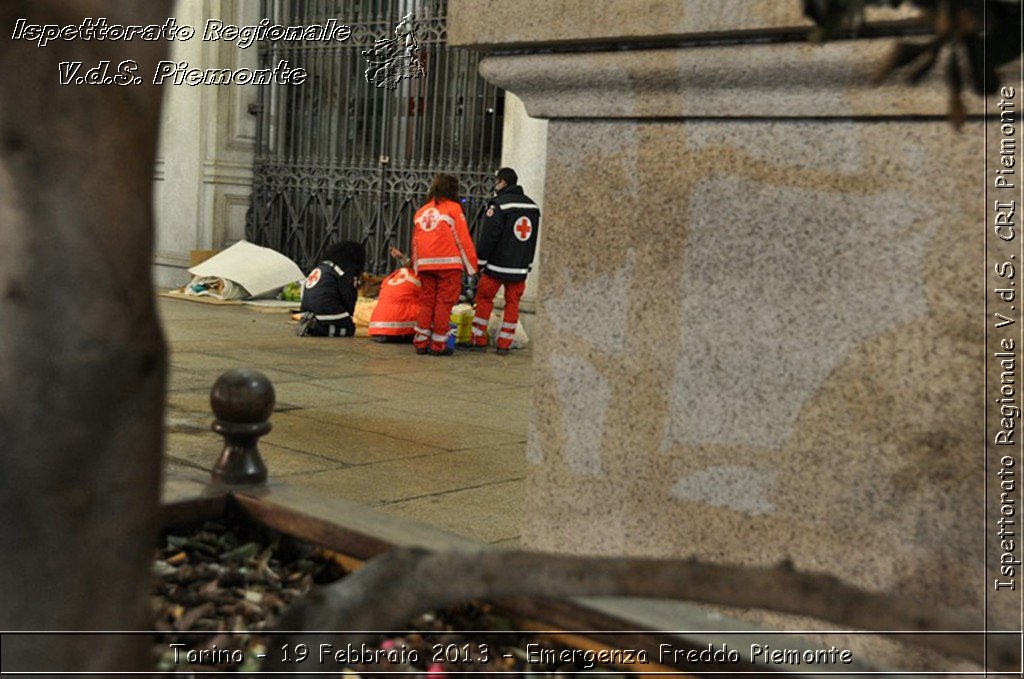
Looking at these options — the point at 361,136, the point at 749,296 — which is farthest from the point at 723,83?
the point at 361,136

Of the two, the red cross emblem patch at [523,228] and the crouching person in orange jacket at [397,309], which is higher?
the red cross emblem patch at [523,228]

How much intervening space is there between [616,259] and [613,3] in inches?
25.1

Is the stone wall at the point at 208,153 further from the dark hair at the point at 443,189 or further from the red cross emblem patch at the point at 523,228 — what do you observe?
the red cross emblem patch at the point at 523,228

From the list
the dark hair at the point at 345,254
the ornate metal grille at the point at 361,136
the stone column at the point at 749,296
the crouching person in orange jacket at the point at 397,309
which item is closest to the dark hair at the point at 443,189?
the crouching person in orange jacket at the point at 397,309

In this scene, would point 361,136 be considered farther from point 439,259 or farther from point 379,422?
point 379,422

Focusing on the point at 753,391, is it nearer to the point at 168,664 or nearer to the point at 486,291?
the point at 168,664

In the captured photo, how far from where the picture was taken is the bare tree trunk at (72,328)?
1.48 metres

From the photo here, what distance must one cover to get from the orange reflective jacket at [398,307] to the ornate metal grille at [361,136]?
237 cm

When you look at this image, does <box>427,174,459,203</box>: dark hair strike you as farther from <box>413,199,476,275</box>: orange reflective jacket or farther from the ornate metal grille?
the ornate metal grille

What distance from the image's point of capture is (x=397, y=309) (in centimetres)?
1189

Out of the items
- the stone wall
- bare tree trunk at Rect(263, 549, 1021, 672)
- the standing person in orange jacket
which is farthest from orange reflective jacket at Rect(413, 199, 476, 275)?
bare tree trunk at Rect(263, 549, 1021, 672)

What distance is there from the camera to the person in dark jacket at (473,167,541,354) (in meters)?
11.5

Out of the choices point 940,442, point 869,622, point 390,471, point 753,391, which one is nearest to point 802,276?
point 753,391

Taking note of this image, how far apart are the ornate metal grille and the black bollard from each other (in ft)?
36.7
